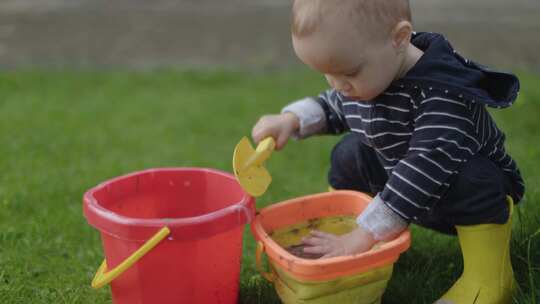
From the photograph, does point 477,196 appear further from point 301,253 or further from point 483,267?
point 301,253

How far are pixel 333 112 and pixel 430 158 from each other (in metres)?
0.46

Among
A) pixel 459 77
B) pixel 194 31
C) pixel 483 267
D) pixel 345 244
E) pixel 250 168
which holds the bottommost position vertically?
pixel 194 31

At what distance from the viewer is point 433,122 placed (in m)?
1.57

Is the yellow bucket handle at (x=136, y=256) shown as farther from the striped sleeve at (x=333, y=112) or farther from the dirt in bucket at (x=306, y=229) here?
the striped sleeve at (x=333, y=112)

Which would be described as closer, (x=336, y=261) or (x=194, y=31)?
(x=336, y=261)

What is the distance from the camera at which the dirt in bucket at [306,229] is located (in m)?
1.80

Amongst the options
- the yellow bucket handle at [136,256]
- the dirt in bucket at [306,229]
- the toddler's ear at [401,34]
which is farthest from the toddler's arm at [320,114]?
the yellow bucket handle at [136,256]

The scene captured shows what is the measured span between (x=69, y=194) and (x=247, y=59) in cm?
259

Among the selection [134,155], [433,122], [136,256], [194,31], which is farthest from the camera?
[194,31]

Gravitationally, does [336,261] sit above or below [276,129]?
below

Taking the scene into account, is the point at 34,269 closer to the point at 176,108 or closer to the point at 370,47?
the point at 370,47

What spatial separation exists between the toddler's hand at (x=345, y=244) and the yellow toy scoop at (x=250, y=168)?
0.62ft

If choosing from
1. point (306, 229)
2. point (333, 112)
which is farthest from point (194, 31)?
point (306, 229)

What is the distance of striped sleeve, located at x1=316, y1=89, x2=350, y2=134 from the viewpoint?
76.1 inches
